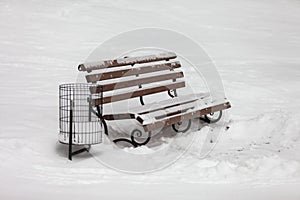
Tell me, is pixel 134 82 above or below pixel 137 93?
above

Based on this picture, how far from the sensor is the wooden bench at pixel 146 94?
5262 millimetres

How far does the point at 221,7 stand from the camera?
1458 cm

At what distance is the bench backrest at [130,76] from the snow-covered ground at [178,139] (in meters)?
0.72

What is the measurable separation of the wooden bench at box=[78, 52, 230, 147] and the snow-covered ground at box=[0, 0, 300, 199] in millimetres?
380

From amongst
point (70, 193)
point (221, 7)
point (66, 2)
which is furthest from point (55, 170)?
point (221, 7)

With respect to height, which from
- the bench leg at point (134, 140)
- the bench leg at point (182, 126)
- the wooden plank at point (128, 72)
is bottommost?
the bench leg at point (134, 140)

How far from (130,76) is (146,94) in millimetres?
349

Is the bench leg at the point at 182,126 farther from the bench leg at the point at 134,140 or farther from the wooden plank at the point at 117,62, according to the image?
the wooden plank at the point at 117,62

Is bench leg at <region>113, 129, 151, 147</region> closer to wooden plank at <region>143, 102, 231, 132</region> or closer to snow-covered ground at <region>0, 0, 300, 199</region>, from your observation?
wooden plank at <region>143, 102, 231, 132</region>

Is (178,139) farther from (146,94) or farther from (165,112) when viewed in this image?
(146,94)

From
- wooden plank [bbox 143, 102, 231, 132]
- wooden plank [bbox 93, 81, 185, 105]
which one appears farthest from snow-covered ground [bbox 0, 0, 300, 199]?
wooden plank [bbox 93, 81, 185, 105]

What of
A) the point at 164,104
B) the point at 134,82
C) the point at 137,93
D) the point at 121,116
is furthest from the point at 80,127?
the point at 164,104

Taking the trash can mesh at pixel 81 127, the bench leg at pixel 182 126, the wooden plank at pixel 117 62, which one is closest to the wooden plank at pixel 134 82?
the trash can mesh at pixel 81 127

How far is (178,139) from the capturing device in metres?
5.79
